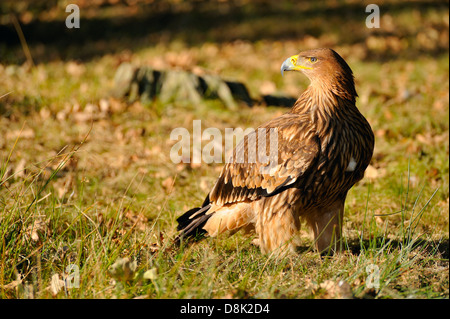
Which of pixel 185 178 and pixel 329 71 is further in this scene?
pixel 185 178

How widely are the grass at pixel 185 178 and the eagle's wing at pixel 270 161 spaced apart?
404 millimetres

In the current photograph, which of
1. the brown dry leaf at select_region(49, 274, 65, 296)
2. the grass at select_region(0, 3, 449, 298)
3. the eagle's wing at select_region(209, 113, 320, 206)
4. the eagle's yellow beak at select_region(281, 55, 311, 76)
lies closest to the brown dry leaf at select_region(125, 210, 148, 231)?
the grass at select_region(0, 3, 449, 298)

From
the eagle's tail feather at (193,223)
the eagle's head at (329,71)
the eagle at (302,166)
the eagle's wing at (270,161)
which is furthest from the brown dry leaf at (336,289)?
the eagle's head at (329,71)

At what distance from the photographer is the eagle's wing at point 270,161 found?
380 cm

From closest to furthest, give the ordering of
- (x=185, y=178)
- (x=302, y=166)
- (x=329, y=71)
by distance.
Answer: (x=302, y=166) → (x=329, y=71) → (x=185, y=178)

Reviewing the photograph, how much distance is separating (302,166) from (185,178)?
7.63 feet

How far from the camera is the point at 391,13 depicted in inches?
516

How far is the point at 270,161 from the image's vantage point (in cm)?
402

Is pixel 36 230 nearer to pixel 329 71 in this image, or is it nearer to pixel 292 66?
pixel 292 66

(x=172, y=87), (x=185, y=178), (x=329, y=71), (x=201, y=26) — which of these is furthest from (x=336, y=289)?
(x=201, y=26)

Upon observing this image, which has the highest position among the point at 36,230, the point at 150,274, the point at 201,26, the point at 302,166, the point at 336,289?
the point at 201,26

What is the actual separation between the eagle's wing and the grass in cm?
40

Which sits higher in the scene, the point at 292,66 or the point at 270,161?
the point at 292,66

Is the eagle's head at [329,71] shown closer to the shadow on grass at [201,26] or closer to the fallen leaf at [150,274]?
the fallen leaf at [150,274]
